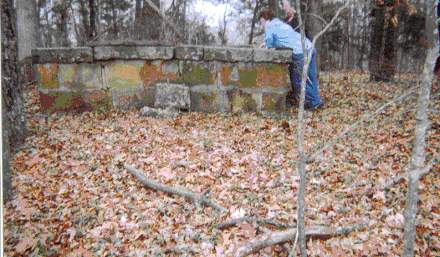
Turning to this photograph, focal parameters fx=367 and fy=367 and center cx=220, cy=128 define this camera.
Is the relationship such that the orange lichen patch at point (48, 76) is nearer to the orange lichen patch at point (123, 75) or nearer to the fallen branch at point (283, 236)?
the orange lichen patch at point (123, 75)

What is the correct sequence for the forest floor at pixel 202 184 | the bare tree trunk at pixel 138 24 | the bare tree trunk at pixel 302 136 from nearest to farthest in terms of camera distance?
the bare tree trunk at pixel 302 136, the forest floor at pixel 202 184, the bare tree trunk at pixel 138 24

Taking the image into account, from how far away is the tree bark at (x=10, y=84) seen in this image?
4.16 m

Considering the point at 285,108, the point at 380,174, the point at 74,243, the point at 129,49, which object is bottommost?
the point at 74,243

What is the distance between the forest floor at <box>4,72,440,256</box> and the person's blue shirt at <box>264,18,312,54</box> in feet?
4.44

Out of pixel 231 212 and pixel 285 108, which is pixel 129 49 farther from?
pixel 231 212

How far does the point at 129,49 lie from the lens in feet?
20.1

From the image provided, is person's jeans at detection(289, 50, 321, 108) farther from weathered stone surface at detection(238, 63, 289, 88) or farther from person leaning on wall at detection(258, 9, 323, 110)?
weathered stone surface at detection(238, 63, 289, 88)

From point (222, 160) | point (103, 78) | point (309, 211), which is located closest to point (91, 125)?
point (103, 78)

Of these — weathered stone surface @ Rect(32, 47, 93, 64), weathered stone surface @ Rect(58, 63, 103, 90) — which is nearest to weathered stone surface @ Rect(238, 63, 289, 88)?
weathered stone surface @ Rect(58, 63, 103, 90)

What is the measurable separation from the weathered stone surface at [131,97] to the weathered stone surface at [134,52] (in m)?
0.54

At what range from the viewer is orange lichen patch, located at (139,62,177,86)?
20.3 feet

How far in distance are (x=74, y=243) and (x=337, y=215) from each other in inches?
89.5

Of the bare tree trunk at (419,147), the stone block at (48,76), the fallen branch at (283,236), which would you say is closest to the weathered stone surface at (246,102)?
the stone block at (48,76)

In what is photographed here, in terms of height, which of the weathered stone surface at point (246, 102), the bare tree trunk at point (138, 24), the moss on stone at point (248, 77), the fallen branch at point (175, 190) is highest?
the bare tree trunk at point (138, 24)
